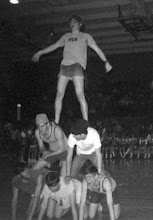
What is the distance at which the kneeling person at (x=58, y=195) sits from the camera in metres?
4.89

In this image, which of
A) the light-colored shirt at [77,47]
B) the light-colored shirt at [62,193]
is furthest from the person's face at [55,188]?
the light-colored shirt at [77,47]

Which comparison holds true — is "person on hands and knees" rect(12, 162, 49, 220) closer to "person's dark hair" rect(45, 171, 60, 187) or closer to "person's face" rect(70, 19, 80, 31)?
"person's dark hair" rect(45, 171, 60, 187)

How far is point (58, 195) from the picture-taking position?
5207mm

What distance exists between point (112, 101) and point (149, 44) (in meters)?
3.36

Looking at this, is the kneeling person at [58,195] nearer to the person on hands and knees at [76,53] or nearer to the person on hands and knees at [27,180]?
the person on hands and knees at [27,180]

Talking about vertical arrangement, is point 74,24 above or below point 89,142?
above

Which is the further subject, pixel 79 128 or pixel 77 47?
pixel 77 47

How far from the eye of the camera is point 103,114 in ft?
66.9

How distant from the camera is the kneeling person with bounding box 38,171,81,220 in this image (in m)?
4.89

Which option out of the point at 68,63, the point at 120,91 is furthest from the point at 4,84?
the point at 68,63

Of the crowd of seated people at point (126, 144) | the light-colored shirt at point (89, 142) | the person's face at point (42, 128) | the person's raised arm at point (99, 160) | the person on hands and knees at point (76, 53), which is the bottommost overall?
the crowd of seated people at point (126, 144)

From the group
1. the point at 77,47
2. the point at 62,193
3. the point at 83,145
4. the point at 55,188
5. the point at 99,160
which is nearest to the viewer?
the point at 55,188

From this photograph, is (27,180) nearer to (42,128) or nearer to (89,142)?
(42,128)

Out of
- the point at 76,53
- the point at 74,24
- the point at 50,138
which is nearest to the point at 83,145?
the point at 50,138
